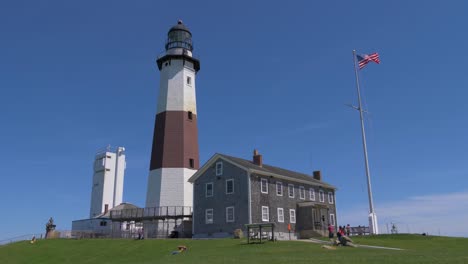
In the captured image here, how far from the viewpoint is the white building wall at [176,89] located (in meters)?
48.4

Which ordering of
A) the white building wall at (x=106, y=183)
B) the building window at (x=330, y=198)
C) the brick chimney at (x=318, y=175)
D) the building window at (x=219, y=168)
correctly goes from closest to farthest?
the building window at (x=219, y=168), the building window at (x=330, y=198), the brick chimney at (x=318, y=175), the white building wall at (x=106, y=183)

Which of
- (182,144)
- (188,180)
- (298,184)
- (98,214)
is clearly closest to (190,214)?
(188,180)

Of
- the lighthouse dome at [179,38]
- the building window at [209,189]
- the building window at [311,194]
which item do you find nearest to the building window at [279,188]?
the building window at [311,194]

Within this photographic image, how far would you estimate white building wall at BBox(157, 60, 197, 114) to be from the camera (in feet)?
159

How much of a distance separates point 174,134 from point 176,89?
5.95 metres

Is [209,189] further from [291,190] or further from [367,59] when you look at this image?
Result: [367,59]

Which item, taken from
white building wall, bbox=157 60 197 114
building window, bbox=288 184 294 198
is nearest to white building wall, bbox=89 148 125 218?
white building wall, bbox=157 60 197 114

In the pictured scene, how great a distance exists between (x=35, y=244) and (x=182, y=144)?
1760 centimetres

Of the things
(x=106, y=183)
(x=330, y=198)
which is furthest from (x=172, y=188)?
(x=106, y=183)

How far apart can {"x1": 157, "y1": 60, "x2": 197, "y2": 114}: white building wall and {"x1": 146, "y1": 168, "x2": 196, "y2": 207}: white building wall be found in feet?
24.8

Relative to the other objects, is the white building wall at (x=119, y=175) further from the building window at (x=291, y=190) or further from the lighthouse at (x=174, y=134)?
the building window at (x=291, y=190)

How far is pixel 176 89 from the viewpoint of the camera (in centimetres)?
4928

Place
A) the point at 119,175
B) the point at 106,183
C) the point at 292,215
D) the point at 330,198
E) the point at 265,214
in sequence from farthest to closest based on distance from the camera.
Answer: the point at 119,175
the point at 106,183
the point at 330,198
the point at 292,215
the point at 265,214

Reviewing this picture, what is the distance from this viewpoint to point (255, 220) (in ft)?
124
